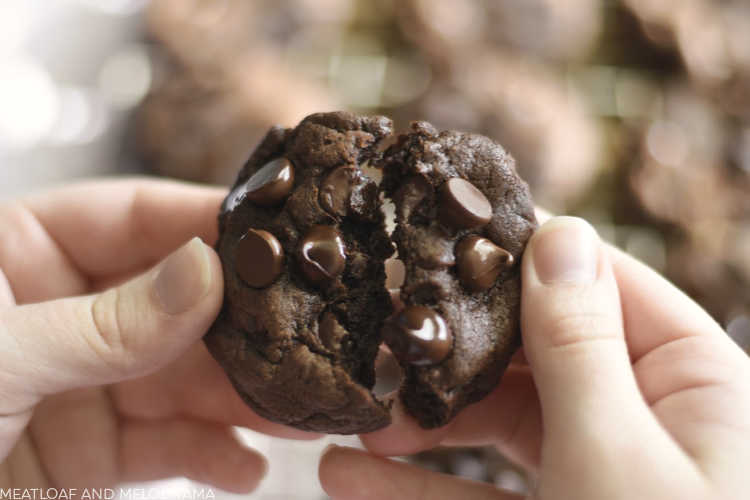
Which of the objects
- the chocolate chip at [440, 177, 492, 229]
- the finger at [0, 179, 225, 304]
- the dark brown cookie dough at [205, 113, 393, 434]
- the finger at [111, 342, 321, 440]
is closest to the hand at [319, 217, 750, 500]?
the chocolate chip at [440, 177, 492, 229]

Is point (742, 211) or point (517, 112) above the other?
point (517, 112)

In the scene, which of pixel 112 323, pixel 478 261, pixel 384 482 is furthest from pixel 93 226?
pixel 478 261

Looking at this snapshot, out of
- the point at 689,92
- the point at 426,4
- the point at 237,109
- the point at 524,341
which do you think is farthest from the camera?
the point at 689,92

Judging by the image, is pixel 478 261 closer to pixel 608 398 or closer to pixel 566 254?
pixel 566 254

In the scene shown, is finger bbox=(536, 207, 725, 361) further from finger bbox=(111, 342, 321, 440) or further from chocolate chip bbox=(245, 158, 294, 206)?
finger bbox=(111, 342, 321, 440)

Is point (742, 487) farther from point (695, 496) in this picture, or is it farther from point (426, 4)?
point (426, 4)

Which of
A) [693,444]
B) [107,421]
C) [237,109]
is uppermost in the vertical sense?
[693,444]

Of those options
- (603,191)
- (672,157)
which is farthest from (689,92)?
(603,191)

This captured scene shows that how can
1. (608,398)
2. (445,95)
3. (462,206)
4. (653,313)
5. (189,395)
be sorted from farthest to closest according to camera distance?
(445,95)
(189,395)
(653,313)
(462,206)
(608,398)
